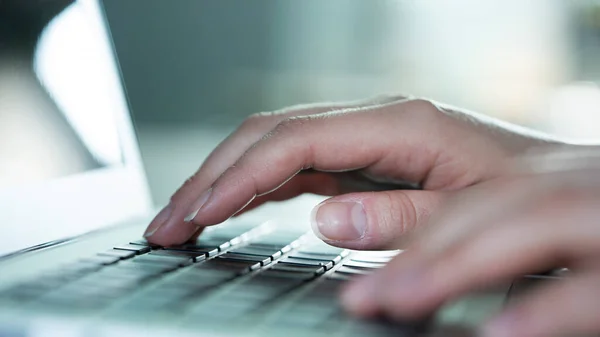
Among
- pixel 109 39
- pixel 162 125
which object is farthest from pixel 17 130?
pixel 162 125

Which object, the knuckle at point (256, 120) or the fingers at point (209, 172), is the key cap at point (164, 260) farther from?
the knuckle at point (256, 120)

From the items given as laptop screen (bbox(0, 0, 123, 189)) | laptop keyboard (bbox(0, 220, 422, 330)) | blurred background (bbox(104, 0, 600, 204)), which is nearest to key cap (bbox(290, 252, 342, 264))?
laptop keyboard (bbox(0, 220, 422, 330))

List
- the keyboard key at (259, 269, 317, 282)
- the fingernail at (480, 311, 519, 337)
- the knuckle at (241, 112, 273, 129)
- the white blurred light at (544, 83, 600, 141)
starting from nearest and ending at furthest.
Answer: the fingernail at (480, 311, 519, 337) → the keyboard key at (259, 269, 317, 282) → the knuckle at (241, 112, 273, 129) → the white blurred light at (544, 83, 600, 141)

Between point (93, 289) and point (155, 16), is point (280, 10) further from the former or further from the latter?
point (93, 289)

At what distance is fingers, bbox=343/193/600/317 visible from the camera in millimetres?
318

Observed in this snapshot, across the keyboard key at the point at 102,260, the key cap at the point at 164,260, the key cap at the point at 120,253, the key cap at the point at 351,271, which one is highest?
the keyboard key at the point at 102,260

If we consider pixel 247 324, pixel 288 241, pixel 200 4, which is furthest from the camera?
pixel 200 4

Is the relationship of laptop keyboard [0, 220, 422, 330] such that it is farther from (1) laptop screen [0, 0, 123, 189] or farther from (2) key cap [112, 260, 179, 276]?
(1) laptop screen [0, 0, 123, 189]

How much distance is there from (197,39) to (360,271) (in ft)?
4.47

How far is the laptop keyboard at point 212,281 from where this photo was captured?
0.32 meters

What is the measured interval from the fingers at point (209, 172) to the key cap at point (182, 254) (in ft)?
0.08

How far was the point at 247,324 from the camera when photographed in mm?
302

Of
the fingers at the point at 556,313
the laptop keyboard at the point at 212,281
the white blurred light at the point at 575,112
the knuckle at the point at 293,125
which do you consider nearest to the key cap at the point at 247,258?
the laptop keyboard at the point at 212,281

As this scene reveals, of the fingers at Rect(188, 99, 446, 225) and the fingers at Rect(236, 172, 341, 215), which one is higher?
the fingers at Rect(188, 99, 446, 225)
